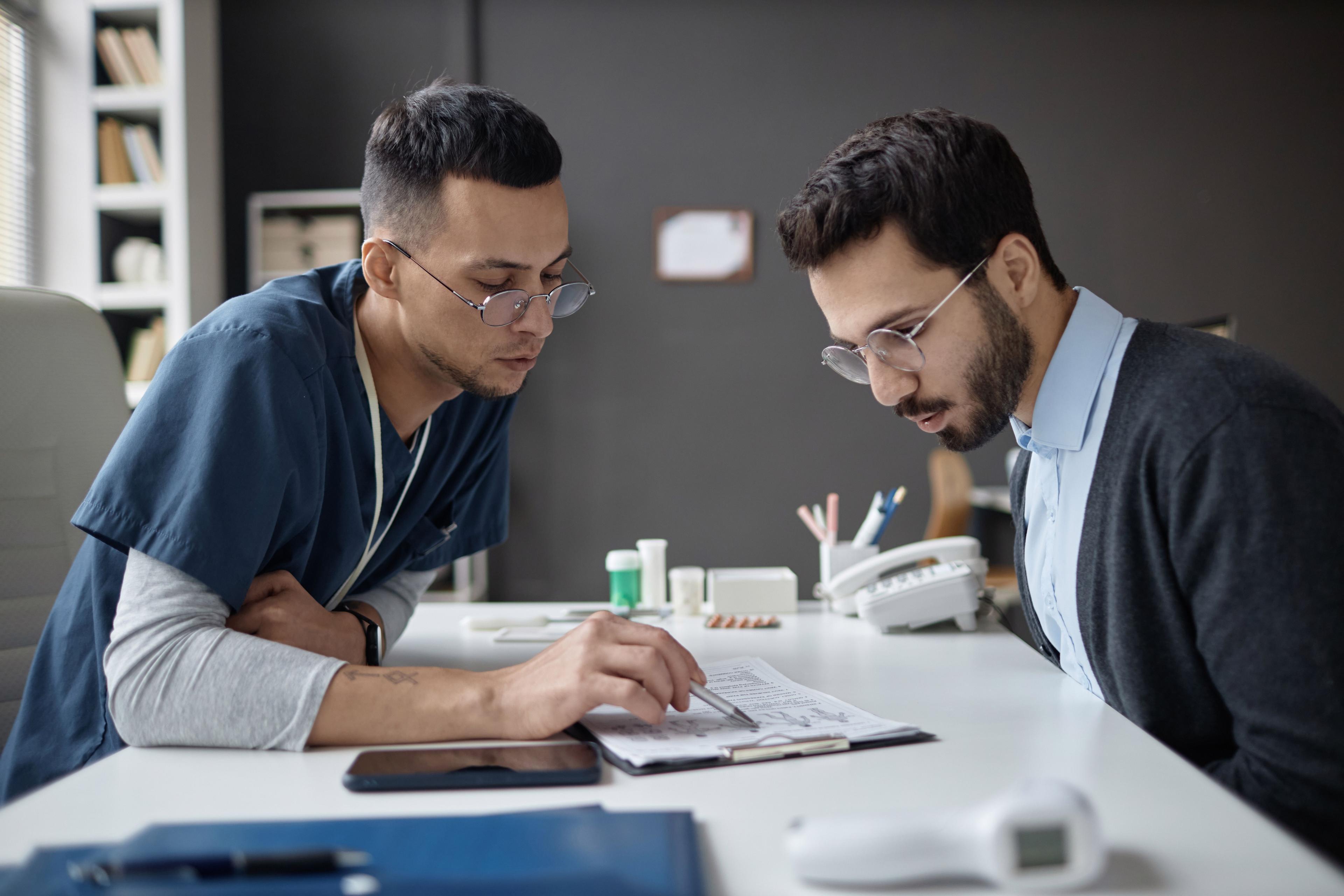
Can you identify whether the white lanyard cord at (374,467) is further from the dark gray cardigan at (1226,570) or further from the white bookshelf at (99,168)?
the white bookshelf at (99,168)

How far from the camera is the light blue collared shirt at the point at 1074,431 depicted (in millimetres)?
1028

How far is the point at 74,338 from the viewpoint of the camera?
4.60 feet

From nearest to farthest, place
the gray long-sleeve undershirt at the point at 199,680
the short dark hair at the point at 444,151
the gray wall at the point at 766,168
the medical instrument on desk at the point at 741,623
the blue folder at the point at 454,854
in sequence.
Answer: the blue folder at the point at 454,854 → the gray long-sleeve undershirt at the point at 199,680 → the short dark hair at the point at 444,151 → the medical instrument on desk at the point at 741,623 → the gray wall at the point at 766,168

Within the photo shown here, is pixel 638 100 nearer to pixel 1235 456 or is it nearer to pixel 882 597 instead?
pixel 882 597

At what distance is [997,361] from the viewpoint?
1.13 meters

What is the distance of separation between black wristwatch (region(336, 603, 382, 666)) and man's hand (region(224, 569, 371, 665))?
0.08 ft

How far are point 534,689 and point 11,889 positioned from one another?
0.43 m

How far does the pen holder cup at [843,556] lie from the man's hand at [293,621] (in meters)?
0.91

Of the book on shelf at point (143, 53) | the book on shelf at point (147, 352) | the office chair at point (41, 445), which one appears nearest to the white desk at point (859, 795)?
the office chair at point (41, 445)

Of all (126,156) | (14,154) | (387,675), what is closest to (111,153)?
(126,156)

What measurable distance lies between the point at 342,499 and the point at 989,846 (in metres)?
0.90

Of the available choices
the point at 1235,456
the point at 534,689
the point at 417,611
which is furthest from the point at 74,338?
the point at 1235,456

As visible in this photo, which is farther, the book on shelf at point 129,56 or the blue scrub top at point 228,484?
the book on shelf at point 129,56

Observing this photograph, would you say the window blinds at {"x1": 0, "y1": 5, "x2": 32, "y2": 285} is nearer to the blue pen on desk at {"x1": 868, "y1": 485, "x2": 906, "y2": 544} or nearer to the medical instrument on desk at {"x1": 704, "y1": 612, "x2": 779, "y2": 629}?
the medical instrument on desk at {"x1": 704, "y1": 612, "x2": 779, "y2": 629}
